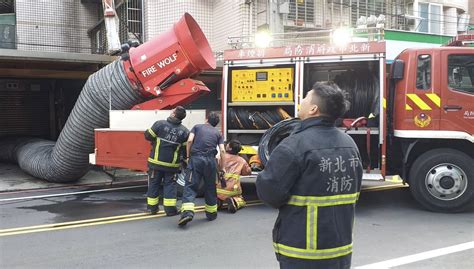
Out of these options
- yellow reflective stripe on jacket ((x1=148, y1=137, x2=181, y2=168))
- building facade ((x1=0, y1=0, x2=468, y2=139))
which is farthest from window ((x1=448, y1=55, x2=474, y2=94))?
building facade ((x1=0, y1=0, x2=468, y2=139))

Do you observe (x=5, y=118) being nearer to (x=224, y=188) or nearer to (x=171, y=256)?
(x=224, y=188)

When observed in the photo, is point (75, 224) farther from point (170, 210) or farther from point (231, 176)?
point (231, 176)

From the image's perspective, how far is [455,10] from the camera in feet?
67.8

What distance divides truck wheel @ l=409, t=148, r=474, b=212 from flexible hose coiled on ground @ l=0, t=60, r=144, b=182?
4.83m

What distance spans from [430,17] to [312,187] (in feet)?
64.0

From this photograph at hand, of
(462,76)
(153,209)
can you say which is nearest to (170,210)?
(153,209)

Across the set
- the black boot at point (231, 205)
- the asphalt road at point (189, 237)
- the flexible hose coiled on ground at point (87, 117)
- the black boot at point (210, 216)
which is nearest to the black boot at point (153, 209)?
the asphalt road at point (189, 237)

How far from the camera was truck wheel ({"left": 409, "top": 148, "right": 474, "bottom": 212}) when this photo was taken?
6566 millimetres

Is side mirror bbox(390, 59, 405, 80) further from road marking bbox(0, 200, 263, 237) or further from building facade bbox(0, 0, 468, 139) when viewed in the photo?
building facade bbox(0, 0, 468, 139)

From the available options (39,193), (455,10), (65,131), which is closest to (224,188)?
(65,131)

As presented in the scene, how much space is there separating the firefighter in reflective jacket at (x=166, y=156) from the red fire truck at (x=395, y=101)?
1367mm

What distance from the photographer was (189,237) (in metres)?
5.60

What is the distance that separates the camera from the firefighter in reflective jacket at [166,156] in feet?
21.9

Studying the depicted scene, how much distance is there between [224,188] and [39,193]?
4.10 meters
